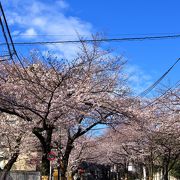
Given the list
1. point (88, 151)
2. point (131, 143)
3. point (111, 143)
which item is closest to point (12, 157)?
point (131, 143)

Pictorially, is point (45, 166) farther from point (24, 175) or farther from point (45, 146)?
point (24, 175)

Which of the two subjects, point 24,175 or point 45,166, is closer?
point 45,166

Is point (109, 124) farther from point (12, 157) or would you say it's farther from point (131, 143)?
point (131, 143)

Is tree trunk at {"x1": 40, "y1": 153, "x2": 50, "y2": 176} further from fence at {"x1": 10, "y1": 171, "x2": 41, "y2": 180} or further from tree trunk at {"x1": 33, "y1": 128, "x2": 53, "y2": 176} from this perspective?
fence at {"x1": 10, "y1": 171, "x2": 41, "y2": 180}

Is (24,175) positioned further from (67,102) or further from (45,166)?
(67,102)

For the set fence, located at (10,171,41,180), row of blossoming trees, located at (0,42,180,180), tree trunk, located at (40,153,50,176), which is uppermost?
row of blossoming trees, located at (0,42,180,180)

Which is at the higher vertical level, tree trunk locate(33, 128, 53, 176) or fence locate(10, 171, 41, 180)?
tree trunk locate(33, 128, 53, 176)

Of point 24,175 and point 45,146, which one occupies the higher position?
point 45,146

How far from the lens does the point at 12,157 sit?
84.3 feet

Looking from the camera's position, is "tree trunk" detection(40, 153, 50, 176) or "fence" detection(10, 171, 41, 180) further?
"fence" detection(10, 171, 41, 180)

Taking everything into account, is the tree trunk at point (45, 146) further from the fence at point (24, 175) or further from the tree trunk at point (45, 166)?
the fence at point (24, 175)

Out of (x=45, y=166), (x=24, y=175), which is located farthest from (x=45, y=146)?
(x=24, y=175)

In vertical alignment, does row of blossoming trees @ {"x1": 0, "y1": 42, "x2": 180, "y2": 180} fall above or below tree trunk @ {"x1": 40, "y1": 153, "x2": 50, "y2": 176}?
above

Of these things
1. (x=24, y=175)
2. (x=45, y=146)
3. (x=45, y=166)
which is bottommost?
(x=24, y=175)
